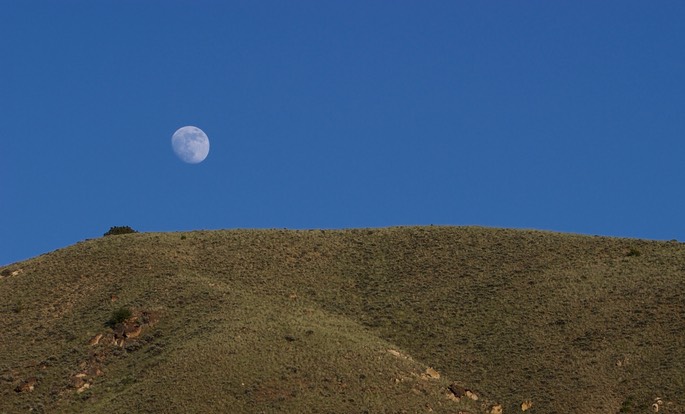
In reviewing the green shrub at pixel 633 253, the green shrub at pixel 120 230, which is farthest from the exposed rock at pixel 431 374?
the green shrub at pixel 120 230

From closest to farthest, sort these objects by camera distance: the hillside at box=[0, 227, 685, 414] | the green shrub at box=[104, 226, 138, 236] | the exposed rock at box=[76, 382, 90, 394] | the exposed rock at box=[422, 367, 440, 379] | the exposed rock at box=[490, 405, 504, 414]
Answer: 1. the hillside at box=[0, 227, 685, 414]
2. the exposed rock at box=[490, 405, 504, 414]
3. the exposed rock at box=[76, 382, 90, 394]
4. the exposed rock at box=[422, 367, 440, 379]
5. the green shrub at box=[104, 226, 138, 236]

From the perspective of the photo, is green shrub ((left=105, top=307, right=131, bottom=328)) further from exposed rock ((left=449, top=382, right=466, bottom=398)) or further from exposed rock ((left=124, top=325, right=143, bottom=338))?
exposed rock ((left=449, top=382, right=466, bottom=398))

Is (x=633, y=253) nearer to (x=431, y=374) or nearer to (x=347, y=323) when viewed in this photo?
(x=347, y=323)

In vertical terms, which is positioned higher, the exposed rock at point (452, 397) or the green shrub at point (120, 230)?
the green shrub at point (120, 230)

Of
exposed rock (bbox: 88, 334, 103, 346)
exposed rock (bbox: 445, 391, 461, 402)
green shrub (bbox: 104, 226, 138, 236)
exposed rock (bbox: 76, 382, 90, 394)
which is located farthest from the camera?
green shrub (bbox: 104, 226, 138, 236)

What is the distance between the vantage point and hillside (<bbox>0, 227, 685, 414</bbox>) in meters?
68.4

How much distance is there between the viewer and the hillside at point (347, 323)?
68.4 metres

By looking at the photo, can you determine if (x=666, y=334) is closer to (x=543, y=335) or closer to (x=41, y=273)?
(x=543, y=335)

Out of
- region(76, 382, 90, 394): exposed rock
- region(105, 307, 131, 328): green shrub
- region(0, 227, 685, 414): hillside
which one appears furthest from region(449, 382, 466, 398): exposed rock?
region(105, 307, 131, 328): green shrub

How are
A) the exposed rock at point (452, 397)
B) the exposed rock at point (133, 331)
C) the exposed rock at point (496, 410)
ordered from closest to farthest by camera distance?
1. the exposed rock at point (496, 410)
2. the exposed rock at point (452, 397)
3. the exposed rock at point (133, 331)

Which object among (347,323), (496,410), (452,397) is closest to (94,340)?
(347,323)

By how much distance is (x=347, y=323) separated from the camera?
7975 centimetres

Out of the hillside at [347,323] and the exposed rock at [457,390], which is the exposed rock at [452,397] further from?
the hillside at [347,323]

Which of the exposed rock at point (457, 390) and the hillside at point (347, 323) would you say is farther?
the exposed rock at point (457, 390)
